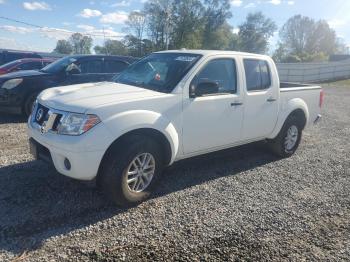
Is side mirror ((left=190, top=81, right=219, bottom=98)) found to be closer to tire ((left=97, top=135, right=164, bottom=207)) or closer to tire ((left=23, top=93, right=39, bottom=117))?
tire ((left=97, top=135, right=164, bottom=207))

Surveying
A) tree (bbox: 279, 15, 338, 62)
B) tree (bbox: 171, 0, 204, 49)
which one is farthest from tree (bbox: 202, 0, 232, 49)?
tree (bbox: 279, 15, 338, 62)

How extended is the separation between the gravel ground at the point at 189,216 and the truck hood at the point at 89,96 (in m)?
1.16

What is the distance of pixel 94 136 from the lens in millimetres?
3594

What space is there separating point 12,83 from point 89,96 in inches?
195

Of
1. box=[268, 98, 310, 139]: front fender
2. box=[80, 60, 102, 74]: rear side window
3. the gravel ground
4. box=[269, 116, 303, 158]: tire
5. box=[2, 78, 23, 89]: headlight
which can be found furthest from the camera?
box=[80, 60, 102, 74]: rear side window

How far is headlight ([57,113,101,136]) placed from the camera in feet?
11.9

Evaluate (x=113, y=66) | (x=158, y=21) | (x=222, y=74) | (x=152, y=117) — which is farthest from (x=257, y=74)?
(x=158, y=21)

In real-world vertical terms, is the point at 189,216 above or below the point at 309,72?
below

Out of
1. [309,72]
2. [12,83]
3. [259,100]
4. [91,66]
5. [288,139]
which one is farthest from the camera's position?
[309,72]

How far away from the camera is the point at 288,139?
6383mm

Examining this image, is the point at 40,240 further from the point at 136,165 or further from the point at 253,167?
the point at 253,167

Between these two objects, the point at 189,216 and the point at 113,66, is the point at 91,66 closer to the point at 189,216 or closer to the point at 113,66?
the point at 113,66

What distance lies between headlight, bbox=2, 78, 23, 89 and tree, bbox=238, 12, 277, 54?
240ft

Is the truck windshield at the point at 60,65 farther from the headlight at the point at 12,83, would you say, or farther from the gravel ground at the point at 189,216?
the gravel ground at the point at 189,216
